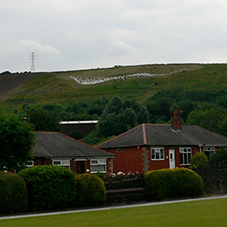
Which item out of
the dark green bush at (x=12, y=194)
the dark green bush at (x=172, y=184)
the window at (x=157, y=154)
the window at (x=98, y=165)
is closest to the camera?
the dark green bush at (x=12, y=194)

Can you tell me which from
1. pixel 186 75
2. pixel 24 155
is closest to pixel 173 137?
pixel 24 155

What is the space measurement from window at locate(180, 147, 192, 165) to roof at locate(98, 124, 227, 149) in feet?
2.52

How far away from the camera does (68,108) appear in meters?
118

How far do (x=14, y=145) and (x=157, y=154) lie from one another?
19.1m

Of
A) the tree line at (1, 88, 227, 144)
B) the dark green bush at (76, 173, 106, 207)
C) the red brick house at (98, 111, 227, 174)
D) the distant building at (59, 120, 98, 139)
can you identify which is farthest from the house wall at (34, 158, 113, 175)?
the distant building at (59, 120, 98, 139)

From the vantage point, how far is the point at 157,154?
50.1m

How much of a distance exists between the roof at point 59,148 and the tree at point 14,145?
4.77 m

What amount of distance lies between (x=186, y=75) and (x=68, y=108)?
1461 inches

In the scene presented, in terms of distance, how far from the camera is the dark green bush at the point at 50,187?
21359mm

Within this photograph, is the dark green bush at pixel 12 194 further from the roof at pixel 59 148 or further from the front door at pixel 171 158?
the front door at pixel 171 158

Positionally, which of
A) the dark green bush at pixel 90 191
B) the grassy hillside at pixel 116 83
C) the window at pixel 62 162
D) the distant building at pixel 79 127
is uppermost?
the grassy hillside at pixel 116 83

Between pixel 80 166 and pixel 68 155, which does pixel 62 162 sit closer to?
pixel 68 155

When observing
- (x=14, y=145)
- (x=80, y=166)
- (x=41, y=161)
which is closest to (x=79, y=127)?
→ (x=80, y=166)

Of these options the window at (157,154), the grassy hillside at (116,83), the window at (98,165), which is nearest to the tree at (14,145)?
the window at (98,165)
